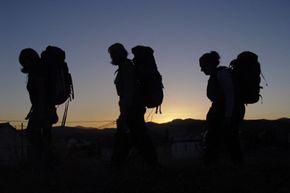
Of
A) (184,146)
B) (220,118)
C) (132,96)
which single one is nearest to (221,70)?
(220,118)

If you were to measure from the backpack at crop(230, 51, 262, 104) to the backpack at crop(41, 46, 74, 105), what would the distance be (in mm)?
2568

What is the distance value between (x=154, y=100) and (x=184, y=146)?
52.5m

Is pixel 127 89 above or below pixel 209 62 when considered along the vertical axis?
below

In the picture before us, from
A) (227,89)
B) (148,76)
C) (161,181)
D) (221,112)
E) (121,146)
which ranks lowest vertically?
(161,181)

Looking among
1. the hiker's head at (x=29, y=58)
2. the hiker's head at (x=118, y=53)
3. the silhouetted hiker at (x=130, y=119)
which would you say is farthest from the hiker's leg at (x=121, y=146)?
the hiker's head at (x=29, y=58)

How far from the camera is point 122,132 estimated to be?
803 cm

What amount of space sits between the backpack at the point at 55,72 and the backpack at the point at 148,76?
1.20 meters

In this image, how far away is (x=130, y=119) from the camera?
7875mm

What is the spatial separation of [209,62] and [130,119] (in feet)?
4.71

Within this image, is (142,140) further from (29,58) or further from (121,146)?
(29,58)

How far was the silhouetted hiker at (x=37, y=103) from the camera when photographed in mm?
8266

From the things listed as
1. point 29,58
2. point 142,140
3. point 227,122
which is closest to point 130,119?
point 142,140

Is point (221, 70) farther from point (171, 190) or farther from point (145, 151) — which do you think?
point (171, 190)

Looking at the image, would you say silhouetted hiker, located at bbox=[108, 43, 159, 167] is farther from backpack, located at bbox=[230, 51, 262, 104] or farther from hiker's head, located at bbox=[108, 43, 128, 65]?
backpack, located at bbox=[230, 51, 262, 104]
